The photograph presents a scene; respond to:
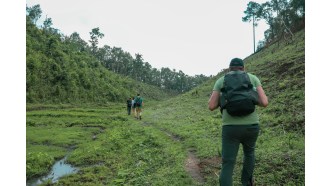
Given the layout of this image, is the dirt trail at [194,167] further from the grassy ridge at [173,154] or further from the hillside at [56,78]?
the hillside at [56,78]

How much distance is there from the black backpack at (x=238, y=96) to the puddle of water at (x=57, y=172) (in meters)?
8.59

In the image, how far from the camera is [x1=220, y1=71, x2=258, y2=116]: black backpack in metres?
5.39

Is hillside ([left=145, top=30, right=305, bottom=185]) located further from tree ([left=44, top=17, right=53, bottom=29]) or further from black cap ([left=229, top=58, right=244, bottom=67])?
tree ([left=44, top=17, right=53, bottom=29])

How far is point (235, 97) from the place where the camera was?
544 cm

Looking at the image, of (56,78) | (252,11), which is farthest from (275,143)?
(252,11)

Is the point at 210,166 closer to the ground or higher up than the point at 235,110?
closer to the ground

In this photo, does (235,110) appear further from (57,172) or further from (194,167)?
(57,172)

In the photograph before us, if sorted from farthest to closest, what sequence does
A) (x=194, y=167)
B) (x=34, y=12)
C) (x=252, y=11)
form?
1. (x=34, y=12)
2. (x=252, y=11)
3. (x=194, y=167)

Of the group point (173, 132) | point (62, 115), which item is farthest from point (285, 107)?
point (62, 115)

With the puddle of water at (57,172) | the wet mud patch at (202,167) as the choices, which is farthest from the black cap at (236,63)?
the puddle of water at (57,172)

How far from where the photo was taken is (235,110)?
5391 mm

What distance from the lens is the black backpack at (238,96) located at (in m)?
5.39

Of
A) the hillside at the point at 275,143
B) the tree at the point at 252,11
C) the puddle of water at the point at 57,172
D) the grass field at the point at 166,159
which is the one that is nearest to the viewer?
the hillside at the point at 275,143

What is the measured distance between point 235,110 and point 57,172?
10185 mm
